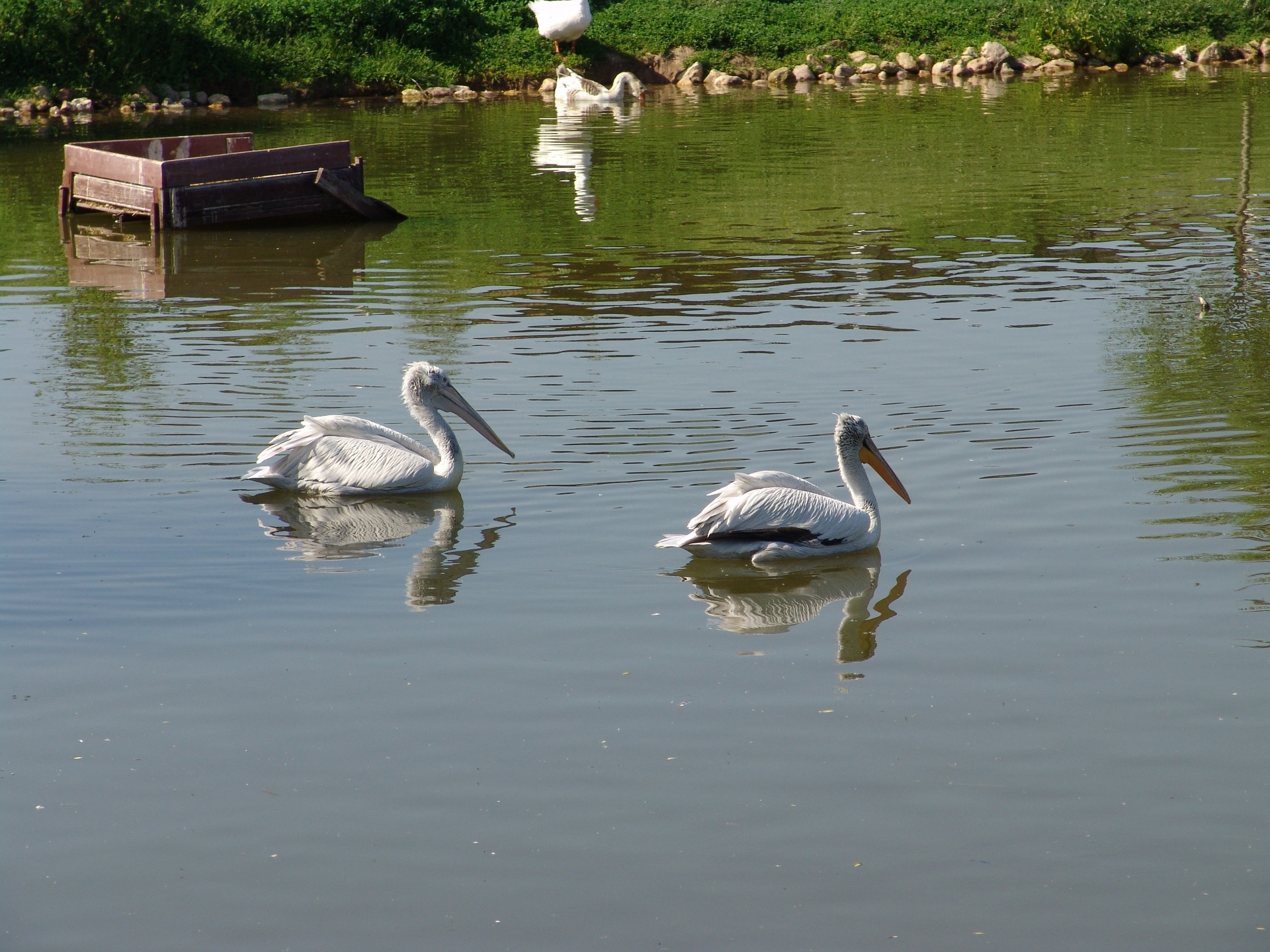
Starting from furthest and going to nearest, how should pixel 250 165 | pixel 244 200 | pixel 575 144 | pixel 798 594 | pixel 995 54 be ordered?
pixel 995 54 < pixel 575 144 < pixel 250 165 < pixel 244 200 < pixel 798 594

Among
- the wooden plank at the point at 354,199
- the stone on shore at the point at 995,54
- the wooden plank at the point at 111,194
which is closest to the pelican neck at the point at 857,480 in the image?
the wooden plank at the point at 354,199

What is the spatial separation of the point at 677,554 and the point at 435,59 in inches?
1166

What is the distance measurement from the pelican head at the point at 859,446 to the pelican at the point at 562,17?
27.7 m

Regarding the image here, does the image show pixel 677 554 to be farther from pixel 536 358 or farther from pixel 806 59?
pixel 806 59

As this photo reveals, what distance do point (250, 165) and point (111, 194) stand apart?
1562mm

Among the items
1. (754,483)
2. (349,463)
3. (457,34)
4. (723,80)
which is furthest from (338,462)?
(457,34)

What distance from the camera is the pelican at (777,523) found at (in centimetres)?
611

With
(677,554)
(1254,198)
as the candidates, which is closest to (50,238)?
(677,554)

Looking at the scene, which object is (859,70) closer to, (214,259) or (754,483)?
(214,259)

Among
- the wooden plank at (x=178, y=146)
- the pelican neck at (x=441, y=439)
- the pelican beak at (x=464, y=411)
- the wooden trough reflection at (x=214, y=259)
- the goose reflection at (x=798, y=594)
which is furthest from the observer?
the wooden plank at (x=178, y=146)

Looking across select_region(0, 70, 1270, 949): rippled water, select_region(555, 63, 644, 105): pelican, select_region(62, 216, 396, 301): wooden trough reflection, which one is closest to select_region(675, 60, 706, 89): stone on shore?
select_region(555, 63, 644, 105): pelican

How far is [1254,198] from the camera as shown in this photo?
15328 mm

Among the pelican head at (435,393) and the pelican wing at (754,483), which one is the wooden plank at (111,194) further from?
the pelican wing at (754,483)

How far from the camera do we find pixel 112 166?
15070mm
